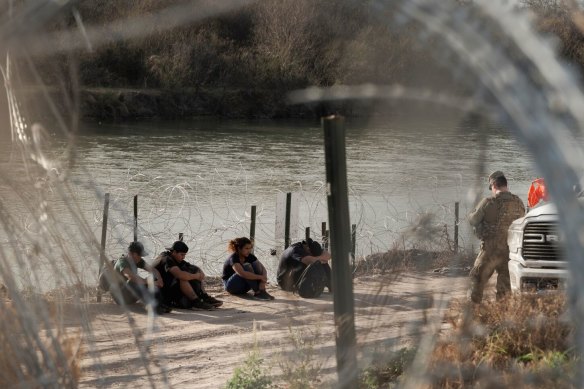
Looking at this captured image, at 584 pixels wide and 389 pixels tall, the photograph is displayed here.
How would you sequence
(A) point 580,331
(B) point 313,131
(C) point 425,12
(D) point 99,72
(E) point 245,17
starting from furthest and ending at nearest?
(D) point 99,72
(B) point 313,131
(E) point 245,17
(C) point 425,12
(A) point 580,331

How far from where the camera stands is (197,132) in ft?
129

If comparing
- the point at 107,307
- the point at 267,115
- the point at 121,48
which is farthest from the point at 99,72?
the point at 107,307

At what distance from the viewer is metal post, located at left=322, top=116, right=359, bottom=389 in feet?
13.1

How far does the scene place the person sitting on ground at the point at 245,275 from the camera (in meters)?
12.2

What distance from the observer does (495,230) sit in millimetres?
10883

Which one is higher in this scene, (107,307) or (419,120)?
(419,120)

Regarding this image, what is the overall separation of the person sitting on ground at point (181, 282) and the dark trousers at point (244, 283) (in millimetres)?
686

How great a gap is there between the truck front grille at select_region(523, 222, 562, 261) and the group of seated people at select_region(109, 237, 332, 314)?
253 centimetres

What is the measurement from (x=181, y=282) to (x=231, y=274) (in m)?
1.17

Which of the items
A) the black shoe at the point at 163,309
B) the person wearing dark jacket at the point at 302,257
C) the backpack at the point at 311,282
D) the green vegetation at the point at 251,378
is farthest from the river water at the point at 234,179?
the green vegetation at the point at 251,378

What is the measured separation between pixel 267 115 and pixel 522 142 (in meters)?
43.1

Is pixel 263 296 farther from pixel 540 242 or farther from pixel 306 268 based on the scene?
pixel 540 242

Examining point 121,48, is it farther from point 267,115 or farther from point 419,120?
point 419,120

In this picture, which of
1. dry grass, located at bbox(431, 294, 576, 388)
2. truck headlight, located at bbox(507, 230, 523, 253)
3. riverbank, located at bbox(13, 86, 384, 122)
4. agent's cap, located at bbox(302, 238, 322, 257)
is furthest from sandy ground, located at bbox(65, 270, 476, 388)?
riverbank, located at bbox(13, 86, 384, 122)
